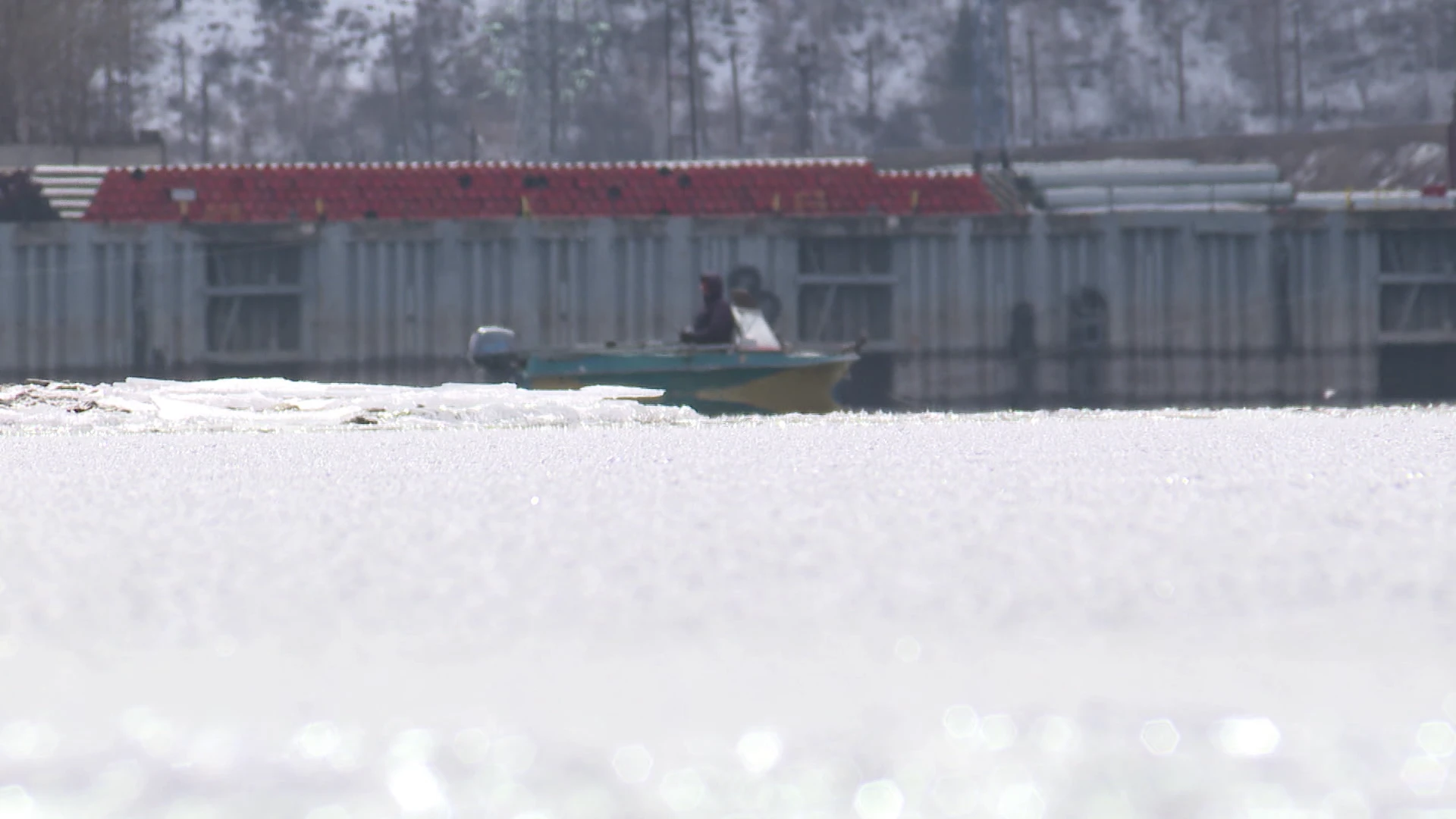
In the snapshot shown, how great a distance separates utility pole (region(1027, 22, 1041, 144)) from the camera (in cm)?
6456

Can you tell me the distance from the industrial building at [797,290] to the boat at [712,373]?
4.97 metres

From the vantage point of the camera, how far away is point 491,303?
66.6ft

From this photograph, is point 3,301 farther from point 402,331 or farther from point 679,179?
point 679,179

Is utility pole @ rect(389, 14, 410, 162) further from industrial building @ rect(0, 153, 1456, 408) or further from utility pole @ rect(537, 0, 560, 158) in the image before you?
industrial building @ rect(0, 153, 1456, 408)

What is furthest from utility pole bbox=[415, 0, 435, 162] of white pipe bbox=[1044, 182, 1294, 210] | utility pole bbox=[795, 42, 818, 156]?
white pipe bbox=[1044, 182, 1294, 210]

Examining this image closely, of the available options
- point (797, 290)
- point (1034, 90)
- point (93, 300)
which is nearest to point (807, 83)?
point (797, 290)

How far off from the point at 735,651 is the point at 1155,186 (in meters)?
27.2

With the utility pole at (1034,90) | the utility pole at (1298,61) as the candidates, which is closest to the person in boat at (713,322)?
the utility pole at (1034,90)

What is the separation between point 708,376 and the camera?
15.2 meters

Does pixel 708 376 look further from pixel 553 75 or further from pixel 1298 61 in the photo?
pixel 1298 61

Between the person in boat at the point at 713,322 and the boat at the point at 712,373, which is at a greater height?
the person in boat at the point at 713,322

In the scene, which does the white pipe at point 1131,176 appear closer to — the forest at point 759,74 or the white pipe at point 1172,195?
the white pipe at point 1172,195

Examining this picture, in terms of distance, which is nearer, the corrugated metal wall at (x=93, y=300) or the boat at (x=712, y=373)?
the boat at (x=712, y=373)

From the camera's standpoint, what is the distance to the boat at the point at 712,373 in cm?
1523
